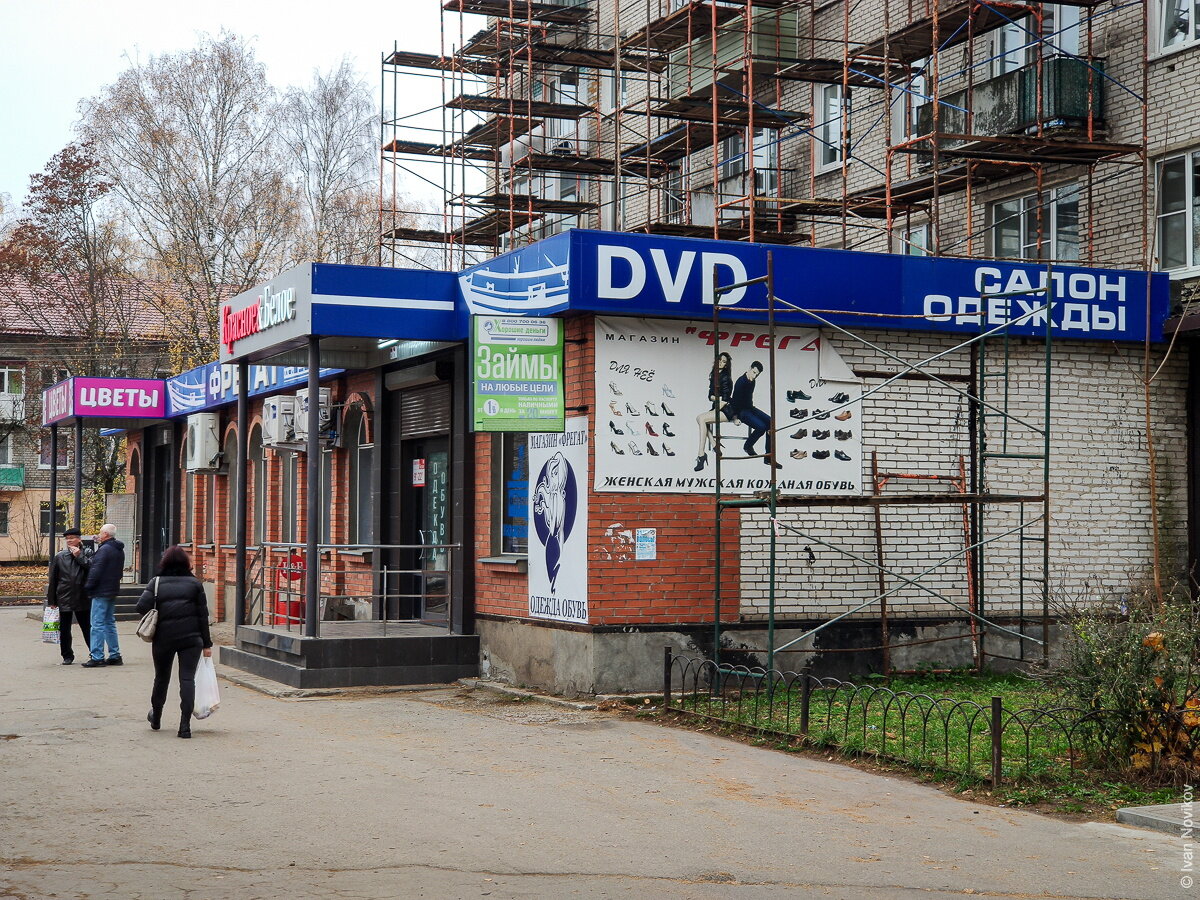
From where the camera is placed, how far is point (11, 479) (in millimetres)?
57281

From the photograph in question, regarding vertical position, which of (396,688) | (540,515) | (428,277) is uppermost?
(428,277)

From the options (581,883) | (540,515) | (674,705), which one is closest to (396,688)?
(540,515)

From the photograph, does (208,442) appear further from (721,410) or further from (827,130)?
(721,410)

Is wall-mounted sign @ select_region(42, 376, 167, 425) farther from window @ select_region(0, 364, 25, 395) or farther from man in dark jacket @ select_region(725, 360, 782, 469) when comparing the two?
window @ select_region(0, 364, 25, 395)

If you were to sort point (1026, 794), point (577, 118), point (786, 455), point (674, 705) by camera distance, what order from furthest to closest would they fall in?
1. point (577, 118)
2. point (786, 455)
3. point (674, 705)
4. point (1026, 794)

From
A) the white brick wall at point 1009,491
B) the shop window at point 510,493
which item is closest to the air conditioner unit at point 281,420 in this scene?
the shop window at point 510,493

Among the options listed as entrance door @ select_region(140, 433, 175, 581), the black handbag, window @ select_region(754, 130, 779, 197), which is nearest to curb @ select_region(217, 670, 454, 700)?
the black handbag

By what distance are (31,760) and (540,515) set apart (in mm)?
5385

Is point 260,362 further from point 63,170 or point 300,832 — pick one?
point 63,170

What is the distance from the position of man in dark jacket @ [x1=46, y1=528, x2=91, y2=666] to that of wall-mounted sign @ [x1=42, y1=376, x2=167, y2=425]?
849cm

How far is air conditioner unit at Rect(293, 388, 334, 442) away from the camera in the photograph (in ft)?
65.0

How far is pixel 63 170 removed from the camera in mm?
41469

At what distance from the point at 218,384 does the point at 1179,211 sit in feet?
51.6

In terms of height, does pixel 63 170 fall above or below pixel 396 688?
above
